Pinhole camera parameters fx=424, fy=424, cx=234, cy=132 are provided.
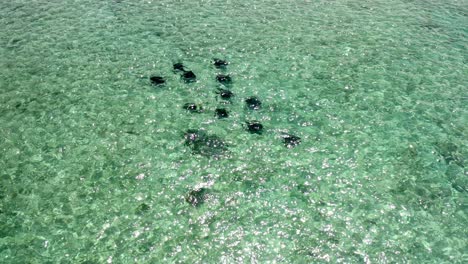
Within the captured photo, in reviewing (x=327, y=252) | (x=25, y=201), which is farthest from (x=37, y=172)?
(x=327, y=252)

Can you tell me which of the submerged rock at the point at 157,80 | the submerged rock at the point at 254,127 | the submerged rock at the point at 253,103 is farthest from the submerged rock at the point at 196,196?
the submerged rock at the point at 157,80

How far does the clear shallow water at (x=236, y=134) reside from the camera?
212 inches

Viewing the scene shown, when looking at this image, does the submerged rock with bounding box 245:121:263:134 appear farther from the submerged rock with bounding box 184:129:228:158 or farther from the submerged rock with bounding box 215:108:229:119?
the submerged rock with bounding box 184:129:228:158

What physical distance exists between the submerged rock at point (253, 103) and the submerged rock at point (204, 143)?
102cm

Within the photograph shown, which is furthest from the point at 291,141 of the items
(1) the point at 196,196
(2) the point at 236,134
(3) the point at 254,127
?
(1) the point at 196,196

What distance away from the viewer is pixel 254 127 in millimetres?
7109

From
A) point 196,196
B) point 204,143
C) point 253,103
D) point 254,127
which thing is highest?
point 253,103

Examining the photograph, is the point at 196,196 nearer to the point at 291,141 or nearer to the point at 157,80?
the point at 291,141

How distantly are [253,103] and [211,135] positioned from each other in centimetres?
113

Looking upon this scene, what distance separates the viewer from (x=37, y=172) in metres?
6.22

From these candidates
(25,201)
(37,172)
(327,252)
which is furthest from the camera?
(37,172)

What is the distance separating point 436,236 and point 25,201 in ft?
18.0

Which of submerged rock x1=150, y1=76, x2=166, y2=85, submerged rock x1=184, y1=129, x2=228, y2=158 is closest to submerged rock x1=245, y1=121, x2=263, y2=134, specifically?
submerged rock x1=184, y1=129, x2=228, y2=158

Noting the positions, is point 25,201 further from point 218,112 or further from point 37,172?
point 218,112
